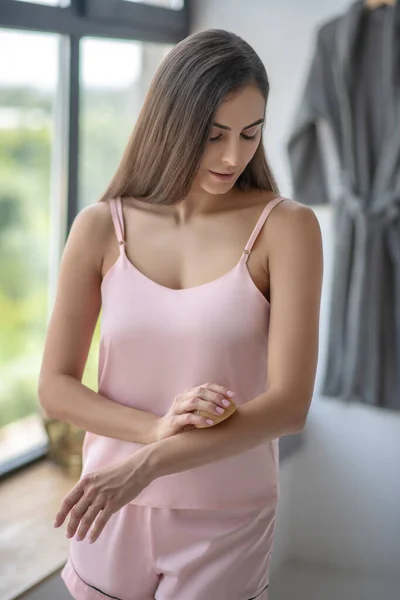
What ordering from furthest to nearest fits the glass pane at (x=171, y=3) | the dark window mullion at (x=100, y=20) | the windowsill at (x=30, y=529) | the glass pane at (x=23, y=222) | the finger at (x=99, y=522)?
1. the glass pane at (x=171, y=3)
2. the glass pane at (x=23, y=222)
3. the dark window mullion at (x=100, y=20)
4. the windowsill at (x=30, y=529)
5. the finger at (x=99, y=522)

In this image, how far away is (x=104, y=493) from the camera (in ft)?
3.12

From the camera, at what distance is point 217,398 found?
959 millimetres

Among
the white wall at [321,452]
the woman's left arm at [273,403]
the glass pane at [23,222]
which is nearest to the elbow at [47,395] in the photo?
the woman's left arm at [273,403]

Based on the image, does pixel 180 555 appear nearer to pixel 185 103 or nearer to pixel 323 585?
pixel 185 103

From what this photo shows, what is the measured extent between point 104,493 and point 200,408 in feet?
0.47

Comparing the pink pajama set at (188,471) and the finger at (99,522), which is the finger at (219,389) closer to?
the pink pajama set at (188,471)

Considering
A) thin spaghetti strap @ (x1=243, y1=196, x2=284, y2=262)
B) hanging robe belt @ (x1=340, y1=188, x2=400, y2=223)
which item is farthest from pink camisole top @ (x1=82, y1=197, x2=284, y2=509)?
hanging robe belt @ (x1=340, y1=188, x2=400, y2=223)

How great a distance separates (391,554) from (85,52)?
1679mm

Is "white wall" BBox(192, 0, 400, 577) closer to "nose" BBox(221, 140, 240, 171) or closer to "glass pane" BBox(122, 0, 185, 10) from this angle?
"glass pane" BBox(122, 0, 185, 10)

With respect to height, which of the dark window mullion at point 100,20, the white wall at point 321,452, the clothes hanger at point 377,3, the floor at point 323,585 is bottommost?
the floor at point 323,585

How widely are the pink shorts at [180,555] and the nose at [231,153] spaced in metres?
0.44

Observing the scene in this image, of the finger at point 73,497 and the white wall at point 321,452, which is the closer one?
the finger at point 73,497

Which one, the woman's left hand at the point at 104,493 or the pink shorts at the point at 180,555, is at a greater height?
the woman's left hand at the point at 104,493

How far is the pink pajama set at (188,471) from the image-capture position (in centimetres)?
104
